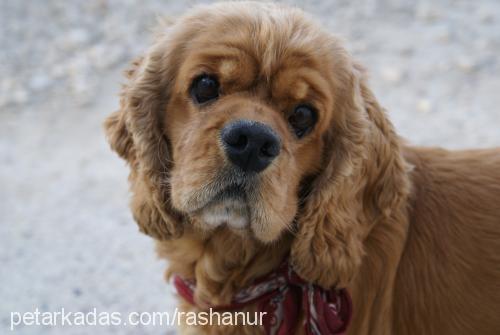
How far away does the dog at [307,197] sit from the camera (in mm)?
2896

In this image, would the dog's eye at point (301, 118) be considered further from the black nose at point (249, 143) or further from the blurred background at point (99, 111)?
the blurred background at point (99, 111)

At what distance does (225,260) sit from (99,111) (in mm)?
3608

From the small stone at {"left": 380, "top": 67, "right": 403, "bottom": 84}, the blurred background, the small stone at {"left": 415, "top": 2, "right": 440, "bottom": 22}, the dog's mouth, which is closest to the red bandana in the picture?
the dog's mouth

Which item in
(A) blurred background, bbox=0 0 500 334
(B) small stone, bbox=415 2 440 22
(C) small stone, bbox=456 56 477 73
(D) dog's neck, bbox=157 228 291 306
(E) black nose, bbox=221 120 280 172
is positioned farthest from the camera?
(B) small stone, bbox=415 2 440 22

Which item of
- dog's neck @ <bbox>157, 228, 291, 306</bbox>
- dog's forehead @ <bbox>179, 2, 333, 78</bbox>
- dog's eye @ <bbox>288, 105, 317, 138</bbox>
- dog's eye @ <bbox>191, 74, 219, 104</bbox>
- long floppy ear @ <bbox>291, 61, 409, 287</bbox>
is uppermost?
dog's forehead @ <bbox>179, 2, 333, 78</bbox>

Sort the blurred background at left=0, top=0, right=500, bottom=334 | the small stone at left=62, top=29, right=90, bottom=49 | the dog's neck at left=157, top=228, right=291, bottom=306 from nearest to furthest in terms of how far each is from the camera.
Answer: the dog's neck at left=157, top=228, right=291, bottom=306 → the blurred background at left=0, top=0, right=500, bottom=334 → the small stone at left=62, top=29, right=90, bottom=49

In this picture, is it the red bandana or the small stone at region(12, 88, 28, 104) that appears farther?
the small stone at region(12, 88, 28, 104)

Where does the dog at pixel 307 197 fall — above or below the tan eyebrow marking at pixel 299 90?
below

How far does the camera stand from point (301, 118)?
117 inches

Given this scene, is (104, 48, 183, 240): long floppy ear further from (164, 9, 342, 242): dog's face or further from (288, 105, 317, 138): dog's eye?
(288, 105, 317, 138): dog's eye

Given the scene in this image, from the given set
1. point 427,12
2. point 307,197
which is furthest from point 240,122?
point 427,12

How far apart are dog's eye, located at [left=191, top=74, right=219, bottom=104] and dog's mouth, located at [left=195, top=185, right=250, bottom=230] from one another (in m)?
0.48

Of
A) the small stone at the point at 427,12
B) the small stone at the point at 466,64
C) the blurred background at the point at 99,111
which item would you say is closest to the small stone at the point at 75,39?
the blurred background at the point at 99,111

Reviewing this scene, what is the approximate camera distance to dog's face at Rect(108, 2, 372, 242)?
8.95ft
